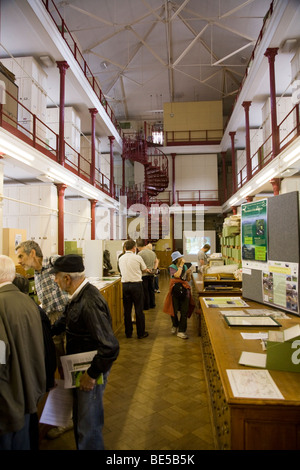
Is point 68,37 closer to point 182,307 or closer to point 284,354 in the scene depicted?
point 182,307

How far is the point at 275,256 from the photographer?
2.67 metres

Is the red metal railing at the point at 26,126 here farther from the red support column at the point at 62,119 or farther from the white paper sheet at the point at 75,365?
the white paper sheet at the point at 75,365

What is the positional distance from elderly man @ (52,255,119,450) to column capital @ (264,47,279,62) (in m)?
7.98

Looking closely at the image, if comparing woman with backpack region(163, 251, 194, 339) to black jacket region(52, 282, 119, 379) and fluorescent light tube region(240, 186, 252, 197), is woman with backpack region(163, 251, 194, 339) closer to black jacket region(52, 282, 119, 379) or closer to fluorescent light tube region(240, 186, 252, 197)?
black jacket region(52, 282, 119, 379)

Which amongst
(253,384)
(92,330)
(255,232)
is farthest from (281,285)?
(92,330)

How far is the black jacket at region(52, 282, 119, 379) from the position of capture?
67.2 inches

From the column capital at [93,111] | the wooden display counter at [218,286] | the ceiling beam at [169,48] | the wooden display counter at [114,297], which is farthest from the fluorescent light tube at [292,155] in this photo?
the ceiling beam at [169,48]

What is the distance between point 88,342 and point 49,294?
107 centimetres

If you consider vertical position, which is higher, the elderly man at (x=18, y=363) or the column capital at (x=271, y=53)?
the column capital at (x=271, y=53)

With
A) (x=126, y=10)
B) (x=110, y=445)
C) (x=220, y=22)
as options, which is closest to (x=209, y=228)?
(x=220, y=22)

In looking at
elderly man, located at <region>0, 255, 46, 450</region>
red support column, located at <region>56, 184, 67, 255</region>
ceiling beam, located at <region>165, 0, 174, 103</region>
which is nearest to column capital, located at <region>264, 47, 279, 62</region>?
ceiling beam, located at <region>165, 0, 174, 103</region>

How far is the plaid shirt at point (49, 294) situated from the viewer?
8.84ft

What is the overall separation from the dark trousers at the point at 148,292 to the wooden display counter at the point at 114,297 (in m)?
1.15
